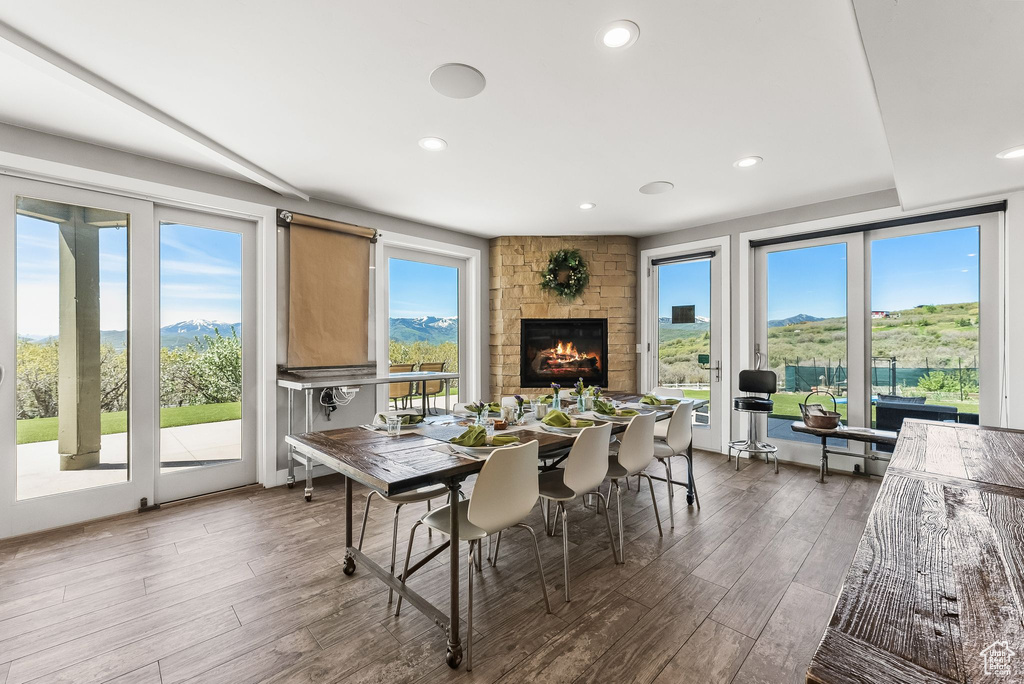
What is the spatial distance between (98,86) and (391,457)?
2.29 metres

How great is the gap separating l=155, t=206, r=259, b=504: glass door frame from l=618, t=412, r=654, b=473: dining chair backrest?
3020 millimetres

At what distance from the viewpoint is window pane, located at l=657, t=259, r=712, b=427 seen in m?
4.91

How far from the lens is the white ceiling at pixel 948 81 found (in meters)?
1.43

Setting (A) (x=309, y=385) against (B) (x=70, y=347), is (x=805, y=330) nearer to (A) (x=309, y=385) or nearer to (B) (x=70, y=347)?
(A) (x=309, y=385)

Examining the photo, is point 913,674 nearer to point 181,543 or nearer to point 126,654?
point 126,654

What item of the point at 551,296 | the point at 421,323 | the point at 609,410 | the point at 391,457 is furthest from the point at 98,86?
the point at 551,296

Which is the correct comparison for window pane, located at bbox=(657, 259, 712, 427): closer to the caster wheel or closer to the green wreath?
the green wreath

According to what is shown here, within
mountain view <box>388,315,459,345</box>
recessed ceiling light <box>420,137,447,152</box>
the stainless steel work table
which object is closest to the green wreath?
mountain view <box>388,315,459,345</box>

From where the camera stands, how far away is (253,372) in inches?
145

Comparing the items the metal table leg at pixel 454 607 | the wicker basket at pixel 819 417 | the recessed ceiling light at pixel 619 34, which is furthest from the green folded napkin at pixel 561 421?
the wicker basket at pixel 819 417

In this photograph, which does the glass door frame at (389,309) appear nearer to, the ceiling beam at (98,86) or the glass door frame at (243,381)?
the glass door frame at (243,381)

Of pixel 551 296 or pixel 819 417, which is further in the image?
pixel 551 296

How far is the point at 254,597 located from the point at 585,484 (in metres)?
1.69

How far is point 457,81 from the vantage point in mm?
2123
